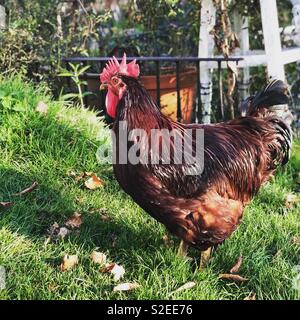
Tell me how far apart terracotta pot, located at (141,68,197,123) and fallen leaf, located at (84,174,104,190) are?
62.2 inches

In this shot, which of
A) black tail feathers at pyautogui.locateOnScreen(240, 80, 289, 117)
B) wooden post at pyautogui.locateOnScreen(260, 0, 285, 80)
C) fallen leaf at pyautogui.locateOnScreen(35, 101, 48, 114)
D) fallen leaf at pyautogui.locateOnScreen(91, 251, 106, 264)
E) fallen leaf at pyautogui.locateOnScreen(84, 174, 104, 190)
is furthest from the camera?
wooden post at pyautogui.locateOnScreen(260, 0, 285, 80)

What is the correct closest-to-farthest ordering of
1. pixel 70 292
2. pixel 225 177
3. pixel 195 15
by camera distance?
pixel 70 292 < pixel 225 177 < pixel 195 15

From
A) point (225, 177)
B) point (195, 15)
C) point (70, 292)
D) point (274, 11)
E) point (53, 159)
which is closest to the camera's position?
point (70, 292)

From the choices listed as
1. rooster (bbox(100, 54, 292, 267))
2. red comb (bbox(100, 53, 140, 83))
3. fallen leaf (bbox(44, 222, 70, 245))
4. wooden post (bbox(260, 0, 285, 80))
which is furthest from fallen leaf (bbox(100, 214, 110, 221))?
wooden post (bbox(260, 0, 285, 80))

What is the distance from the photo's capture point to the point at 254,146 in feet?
10.2

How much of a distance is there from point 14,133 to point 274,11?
251 centimetres

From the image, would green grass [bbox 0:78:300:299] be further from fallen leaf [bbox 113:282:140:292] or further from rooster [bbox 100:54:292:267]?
rooster [bbox 100:54:292:267]

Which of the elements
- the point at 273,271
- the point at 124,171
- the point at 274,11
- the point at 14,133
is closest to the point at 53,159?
the point at 14,133

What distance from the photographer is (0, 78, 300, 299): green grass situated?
2795 millimetres

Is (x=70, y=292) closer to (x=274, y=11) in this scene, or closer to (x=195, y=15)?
(x=274, y=11)

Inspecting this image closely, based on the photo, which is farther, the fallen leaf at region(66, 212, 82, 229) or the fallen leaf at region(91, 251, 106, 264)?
the fallen leaf at region(66, 212, 82, 229)

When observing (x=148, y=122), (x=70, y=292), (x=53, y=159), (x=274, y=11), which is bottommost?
(x=70, y=292)

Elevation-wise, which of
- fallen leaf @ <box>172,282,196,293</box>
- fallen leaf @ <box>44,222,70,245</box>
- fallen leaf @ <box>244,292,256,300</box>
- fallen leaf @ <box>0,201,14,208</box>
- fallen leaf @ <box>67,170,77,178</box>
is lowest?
fallen leaf @ <box>244,292,256,300</box>

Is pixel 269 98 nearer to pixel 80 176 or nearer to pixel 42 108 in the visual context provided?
pixel 80 176
